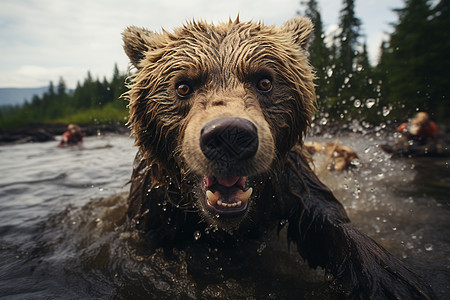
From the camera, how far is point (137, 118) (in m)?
2.68

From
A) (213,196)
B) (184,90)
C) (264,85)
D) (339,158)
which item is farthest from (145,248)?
(339,158)

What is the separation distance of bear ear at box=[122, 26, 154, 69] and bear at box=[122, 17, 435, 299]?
0.01 meters

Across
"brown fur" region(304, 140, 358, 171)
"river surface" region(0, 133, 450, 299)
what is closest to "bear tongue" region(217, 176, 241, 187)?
"river surface" region(0, 133, 450, 299)

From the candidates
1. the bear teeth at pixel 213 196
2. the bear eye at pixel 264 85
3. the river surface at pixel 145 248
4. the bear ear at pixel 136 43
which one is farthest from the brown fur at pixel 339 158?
the bear teeth at pixel 213 196

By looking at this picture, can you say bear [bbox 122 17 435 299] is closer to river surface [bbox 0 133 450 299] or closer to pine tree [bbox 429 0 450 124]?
river surface [bbox 0 133 450 299]

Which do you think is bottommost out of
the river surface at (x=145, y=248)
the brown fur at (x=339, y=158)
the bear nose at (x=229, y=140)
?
the river surface at (x=145, y=248)

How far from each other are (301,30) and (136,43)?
185 cm

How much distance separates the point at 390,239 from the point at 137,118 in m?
3.48

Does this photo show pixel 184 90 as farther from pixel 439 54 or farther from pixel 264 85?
pixel 439 54

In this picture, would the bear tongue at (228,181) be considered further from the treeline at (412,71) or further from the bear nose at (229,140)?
the treeline at (412,71)

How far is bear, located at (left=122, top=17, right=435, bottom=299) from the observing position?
76.7 inches

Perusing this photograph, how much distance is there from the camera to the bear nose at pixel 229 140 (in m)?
1.65

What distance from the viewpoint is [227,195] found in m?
2.09

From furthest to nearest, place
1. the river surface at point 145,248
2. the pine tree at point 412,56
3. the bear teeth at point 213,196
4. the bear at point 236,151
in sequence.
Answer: the pine tree at point 412,56
the river surface at point 145,248
the bear teeth at point 213,196
the bear at point 236,151
